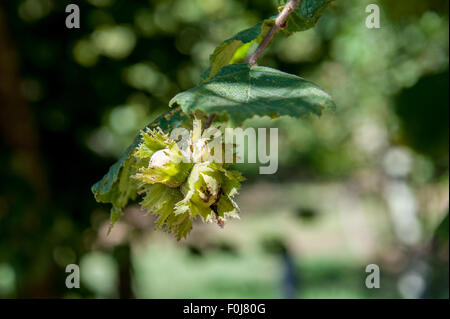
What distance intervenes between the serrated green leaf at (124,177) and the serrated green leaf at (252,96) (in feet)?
0.34

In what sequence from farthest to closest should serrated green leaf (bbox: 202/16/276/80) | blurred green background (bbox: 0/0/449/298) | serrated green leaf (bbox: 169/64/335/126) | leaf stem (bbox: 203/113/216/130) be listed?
blurred green background (bbox: 0/0/449/298)
serrated green leaf (bbox: 202/16/276/80)
leaf stem (bbox: 203/113/216/130)
serrated green leaf (bbox: 169/64/335/126)

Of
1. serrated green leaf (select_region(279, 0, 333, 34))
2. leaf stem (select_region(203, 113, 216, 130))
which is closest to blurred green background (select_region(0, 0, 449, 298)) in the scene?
serrated green leaf (select_region(279, 0, 333, 34))

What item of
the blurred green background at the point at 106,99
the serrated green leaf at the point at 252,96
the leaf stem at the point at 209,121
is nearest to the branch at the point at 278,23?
the serrated green leaf at the point at 252,96

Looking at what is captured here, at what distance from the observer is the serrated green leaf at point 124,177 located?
3.35 feet

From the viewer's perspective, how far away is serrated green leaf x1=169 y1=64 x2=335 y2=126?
2.80 feet

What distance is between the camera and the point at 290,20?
1.18 metres

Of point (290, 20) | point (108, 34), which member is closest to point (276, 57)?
point (108, 34)

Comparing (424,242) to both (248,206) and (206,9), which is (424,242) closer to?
(206,9)

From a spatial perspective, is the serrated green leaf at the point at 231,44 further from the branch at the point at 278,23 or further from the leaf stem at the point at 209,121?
the leaf stem at the point at 209,121

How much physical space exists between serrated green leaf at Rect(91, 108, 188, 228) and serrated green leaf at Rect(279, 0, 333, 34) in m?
0.34

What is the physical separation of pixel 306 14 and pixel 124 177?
1.75 feet

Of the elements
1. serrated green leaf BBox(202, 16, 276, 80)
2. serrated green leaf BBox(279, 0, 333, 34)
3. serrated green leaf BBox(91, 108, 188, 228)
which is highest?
serrated green leaf BBox(279, 0, 333, 34)

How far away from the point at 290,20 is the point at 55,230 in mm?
2234

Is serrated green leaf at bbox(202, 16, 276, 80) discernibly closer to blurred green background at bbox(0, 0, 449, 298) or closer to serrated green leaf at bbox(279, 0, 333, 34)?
serrated green leaf at bbox(279, 0, 333, 34)
